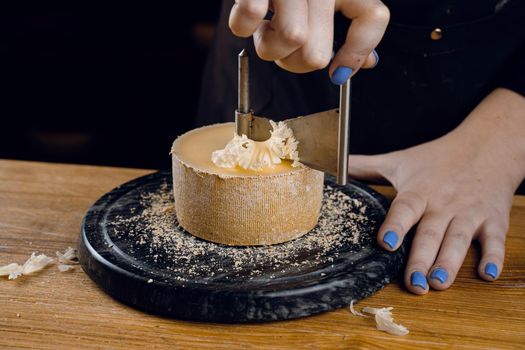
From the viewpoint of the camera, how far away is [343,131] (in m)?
1.26

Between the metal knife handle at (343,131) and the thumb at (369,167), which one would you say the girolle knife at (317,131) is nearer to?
the metal knife handle at (343,131)

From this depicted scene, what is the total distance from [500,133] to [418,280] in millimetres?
602

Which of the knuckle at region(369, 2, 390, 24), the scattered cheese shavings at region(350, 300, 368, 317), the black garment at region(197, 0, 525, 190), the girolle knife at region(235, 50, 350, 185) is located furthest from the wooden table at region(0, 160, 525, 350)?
the black garment at region(197, 0, 525, 190)

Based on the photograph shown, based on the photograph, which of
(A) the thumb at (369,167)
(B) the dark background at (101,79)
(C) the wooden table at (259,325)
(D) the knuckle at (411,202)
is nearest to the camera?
(C) the wooden table at (259,325)

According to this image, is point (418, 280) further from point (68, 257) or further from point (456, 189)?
point (68, 257)

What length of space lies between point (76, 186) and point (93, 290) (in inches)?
21.6

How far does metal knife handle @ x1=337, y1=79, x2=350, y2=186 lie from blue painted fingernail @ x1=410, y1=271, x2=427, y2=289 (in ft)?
0.74

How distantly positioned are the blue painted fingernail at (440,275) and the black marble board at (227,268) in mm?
74

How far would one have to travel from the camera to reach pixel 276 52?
1.19 m

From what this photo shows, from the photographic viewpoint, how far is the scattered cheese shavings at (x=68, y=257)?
54.2 inches

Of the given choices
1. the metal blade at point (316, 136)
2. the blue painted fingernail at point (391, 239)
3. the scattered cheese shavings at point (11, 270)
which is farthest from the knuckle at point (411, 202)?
the scattered cheese shavings at point (11, 270)

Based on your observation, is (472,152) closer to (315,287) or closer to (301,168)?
(301,168)

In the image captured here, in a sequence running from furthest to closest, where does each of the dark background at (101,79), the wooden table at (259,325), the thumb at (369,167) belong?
the dark background at (101,79)
the thumb at (369,167)
the wooden table at (259,325)

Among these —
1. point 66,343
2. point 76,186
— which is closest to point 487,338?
point 66,343
